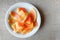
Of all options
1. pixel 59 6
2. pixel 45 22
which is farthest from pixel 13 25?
pixel 59 6

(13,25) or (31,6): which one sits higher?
(31,6)

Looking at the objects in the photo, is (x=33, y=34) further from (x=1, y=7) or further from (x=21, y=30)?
(x=1, y=7)

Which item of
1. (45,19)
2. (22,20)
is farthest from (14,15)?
(45,19)

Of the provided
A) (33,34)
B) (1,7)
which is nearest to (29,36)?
(33,34)
